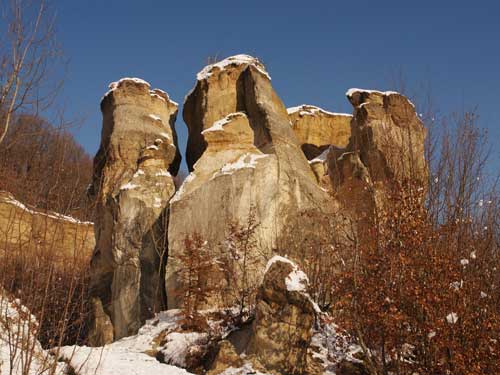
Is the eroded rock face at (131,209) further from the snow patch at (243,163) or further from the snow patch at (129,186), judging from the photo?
the snow patch at (243,163)

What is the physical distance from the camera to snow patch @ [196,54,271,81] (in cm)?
2025

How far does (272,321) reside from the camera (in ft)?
31.1

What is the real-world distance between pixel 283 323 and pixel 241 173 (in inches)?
291

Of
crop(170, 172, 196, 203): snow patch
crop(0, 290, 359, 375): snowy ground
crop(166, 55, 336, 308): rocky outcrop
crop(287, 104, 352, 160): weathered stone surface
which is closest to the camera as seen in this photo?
crop(0, 290, 359, 375): snowy ground

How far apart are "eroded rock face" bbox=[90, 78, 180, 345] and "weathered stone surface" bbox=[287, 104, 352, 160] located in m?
6.40

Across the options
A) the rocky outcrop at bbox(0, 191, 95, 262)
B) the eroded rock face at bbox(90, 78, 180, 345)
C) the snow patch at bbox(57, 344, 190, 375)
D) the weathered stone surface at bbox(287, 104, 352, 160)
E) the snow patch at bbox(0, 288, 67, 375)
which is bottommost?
the snow patch at bbox(57, 344, 190, 375)

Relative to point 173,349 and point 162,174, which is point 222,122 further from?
point 173,349

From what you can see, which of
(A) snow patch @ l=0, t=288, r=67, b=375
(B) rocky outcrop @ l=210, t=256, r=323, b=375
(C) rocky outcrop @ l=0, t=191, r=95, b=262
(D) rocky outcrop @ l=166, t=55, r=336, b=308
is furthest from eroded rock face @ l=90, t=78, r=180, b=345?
(A) snow patch @ l=0, t=288, r=67, b=375

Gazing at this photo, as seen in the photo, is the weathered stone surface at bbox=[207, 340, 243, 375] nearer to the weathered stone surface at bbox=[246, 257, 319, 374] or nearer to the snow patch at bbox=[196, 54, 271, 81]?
the weathered stone surface at bbox=[246, 257, 319, 374]

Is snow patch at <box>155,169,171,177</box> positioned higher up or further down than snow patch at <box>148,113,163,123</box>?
further down

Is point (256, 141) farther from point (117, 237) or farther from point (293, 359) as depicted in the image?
point (293, 359)

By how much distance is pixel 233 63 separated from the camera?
20.5 metres

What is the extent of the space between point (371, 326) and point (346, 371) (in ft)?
7.35

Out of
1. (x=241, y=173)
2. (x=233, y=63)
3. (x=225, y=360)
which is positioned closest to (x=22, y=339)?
(x=225, y=360)
